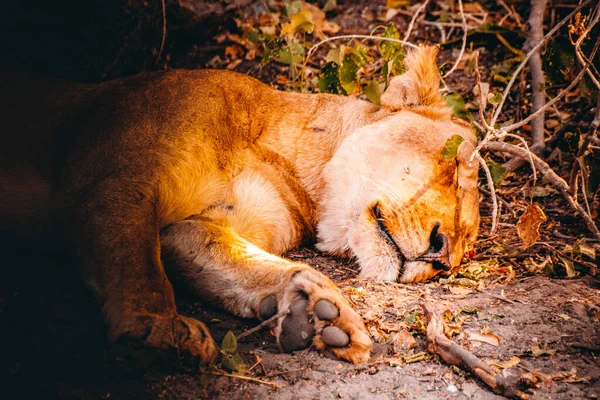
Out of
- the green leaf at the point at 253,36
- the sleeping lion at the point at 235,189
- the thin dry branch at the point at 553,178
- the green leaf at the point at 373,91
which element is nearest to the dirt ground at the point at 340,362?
the sleeping lion at the point at 235,189

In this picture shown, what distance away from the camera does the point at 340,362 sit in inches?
89.2

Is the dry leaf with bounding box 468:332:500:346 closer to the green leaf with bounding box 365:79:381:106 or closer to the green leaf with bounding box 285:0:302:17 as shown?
the green leaf with bounding box 365:79:381:106

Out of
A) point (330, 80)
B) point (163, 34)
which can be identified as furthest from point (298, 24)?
point (163, 34)

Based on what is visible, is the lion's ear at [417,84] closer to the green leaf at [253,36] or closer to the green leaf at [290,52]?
the green leaf at [290,52]

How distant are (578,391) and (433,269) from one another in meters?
1.03

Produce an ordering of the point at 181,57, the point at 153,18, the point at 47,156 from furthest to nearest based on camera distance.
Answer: the point at 181,57 → the point at 153,18 → the point at 47,156

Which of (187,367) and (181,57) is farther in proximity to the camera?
(181,57)

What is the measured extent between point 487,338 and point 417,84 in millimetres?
1811

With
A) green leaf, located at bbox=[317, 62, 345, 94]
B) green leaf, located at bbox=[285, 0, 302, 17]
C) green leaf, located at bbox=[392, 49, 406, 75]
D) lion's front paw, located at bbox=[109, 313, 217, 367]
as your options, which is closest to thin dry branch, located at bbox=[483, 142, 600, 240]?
green leaf, located at bbox=[392, 49, 406, 75]

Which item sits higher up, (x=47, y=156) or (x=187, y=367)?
(x=47, y=156)

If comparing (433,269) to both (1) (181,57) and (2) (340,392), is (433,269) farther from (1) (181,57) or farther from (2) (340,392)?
(1) (181,57)

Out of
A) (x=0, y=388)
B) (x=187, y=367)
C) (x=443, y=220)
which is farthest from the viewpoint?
(x=443, y=220)

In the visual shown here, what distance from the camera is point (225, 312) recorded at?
8.96ft

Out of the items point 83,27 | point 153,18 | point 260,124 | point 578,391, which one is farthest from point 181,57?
point 578,391
